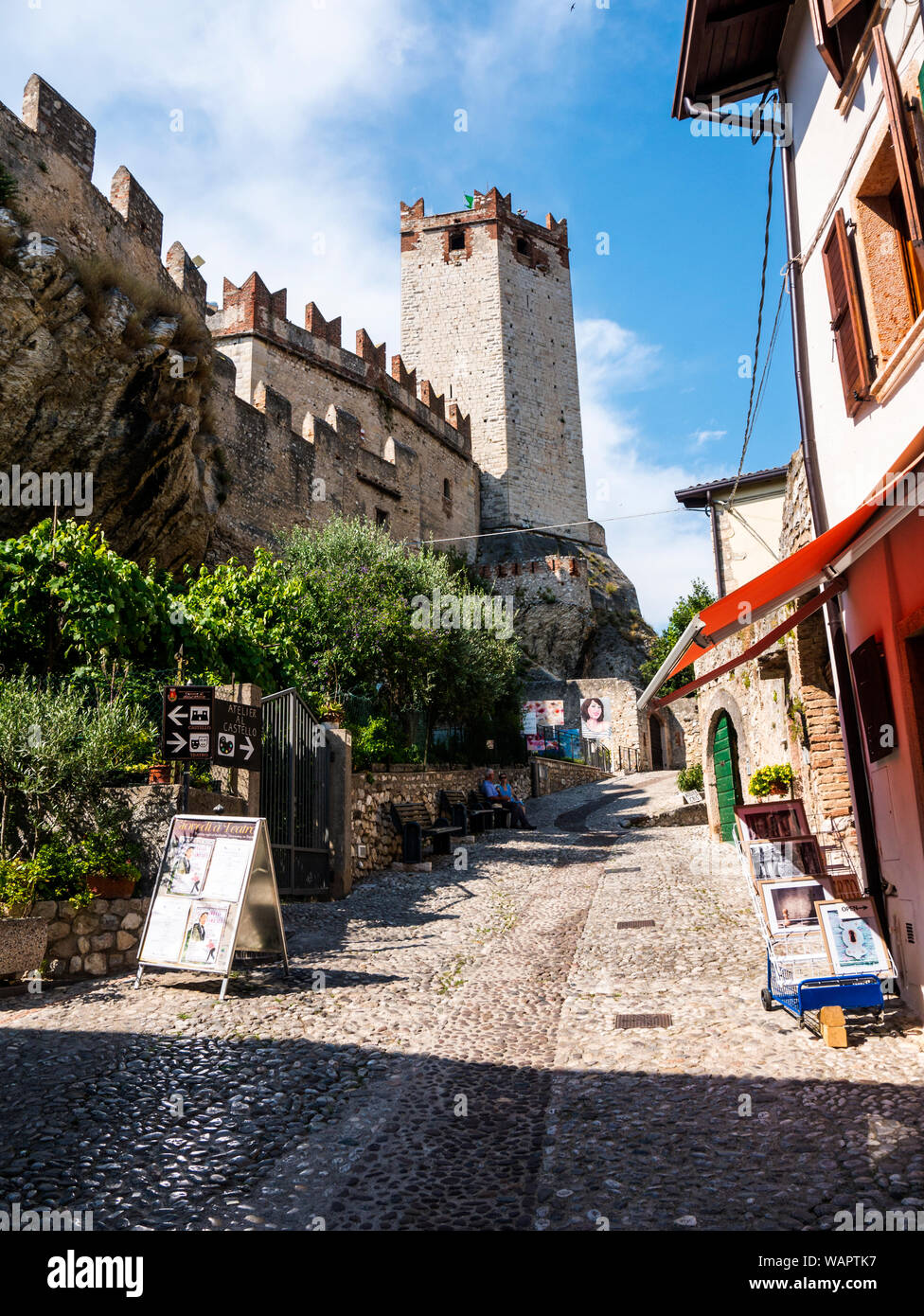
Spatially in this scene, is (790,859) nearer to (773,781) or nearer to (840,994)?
(840,994)

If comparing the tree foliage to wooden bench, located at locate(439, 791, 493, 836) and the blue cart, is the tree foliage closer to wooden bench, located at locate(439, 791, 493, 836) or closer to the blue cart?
wooden bench, located at locate(439, 791, 493, 836)

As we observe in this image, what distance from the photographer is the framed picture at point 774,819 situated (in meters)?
6.54

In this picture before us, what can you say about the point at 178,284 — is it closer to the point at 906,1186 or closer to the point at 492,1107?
the point at 492,1107

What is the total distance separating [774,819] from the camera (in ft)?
21.8

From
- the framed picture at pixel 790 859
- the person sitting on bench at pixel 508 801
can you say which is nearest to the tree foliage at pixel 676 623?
the person sitting on bench at pixel 508 801

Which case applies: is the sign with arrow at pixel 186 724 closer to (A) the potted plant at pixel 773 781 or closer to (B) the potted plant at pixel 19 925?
(B) the potted plant at pixel 19 925

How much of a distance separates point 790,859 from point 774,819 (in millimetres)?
767

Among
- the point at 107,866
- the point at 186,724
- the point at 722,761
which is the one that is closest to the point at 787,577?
the point at 186,724

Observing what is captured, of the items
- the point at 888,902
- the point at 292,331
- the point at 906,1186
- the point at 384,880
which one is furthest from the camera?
the point at 292,331

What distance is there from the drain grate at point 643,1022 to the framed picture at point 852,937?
98cm

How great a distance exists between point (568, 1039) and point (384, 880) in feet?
20.5

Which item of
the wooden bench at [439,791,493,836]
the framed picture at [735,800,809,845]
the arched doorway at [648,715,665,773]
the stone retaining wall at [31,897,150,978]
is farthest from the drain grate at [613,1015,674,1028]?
the arched doorway at [648,715,665,773]
